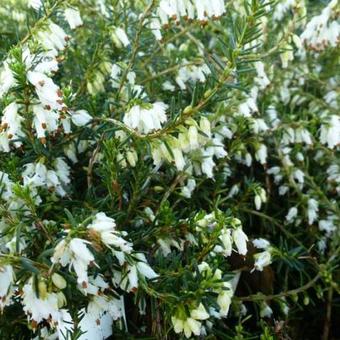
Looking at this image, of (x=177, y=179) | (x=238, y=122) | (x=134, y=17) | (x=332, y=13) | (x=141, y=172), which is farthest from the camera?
(x=134, y=17)

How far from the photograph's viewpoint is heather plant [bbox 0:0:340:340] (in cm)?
183

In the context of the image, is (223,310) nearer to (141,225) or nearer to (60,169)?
(141,225)

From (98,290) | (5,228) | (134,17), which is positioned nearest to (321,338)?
Answer: (98,290)

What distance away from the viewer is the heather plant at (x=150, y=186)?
5.99ft

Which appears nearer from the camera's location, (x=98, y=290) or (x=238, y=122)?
(x=98, y=290)

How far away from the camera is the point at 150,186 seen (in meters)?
2.74

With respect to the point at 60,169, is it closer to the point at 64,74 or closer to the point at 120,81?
the point at 120,81

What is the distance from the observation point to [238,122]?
2.98 m

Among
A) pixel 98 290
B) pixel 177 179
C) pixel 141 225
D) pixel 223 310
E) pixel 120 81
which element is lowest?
pixel 223 310

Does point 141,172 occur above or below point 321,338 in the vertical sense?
above

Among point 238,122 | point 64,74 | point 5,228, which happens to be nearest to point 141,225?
point 5,228

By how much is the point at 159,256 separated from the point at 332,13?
210 cm

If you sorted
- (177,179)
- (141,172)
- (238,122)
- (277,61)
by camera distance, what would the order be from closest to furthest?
(141,172), (177,179), (238,122), (277,61)

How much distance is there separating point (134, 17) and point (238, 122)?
1267 mm
